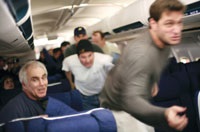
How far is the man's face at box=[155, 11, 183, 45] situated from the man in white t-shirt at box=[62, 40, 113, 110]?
6.19 ft

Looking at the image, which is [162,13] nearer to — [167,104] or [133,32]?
[167,104]

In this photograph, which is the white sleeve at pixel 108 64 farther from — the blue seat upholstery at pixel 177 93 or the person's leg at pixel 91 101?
the blue seat upholstery at pixel 177 93

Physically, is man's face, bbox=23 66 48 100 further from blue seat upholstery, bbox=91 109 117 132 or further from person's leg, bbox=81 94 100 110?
person's leg, bbox=81 94 100 110

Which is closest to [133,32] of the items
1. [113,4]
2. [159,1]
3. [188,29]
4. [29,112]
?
[113,4]

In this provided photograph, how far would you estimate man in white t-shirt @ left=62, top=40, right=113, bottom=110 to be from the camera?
3.41 meters

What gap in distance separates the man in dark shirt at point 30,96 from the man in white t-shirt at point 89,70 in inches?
34.1

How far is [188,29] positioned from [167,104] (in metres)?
1.94

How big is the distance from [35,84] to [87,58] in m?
0.97

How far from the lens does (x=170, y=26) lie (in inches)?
59.8

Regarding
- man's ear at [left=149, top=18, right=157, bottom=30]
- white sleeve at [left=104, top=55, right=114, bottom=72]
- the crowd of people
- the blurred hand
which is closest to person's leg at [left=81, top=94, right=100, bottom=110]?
white sleeve at [left=104, top=55, right=114, bottom=72]

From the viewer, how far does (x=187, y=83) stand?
3.21m

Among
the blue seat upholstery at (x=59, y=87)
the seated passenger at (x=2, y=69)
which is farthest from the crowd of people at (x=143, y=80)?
the seated passenger at (x=2, y=69)

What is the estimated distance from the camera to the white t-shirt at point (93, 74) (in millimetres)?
3451

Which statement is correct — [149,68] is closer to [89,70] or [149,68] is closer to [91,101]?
[89,70]
